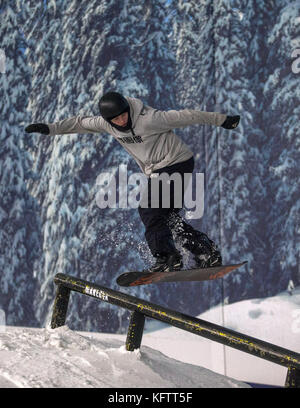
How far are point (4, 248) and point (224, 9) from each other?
3.43 meters

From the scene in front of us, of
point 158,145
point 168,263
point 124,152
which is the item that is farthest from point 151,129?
point 124,152

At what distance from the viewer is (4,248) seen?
536cm

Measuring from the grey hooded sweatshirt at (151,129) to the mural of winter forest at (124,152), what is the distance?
2228 mm

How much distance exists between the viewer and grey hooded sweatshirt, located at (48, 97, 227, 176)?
2709 millimetres

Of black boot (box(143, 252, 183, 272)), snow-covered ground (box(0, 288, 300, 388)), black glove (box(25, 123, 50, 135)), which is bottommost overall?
snow-covered ground (box(0, 288, 300, 388))

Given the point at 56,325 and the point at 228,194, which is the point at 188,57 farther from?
the point at 56,325

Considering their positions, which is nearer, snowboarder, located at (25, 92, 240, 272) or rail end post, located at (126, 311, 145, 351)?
rail end post, located at (126, 311, 145, 351)

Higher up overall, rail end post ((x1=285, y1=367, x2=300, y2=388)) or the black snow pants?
the black snow pants

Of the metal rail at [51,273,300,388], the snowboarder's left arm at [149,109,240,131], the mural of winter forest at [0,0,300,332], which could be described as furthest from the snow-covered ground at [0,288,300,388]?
the mural of winter forest at [0,0,300,332]

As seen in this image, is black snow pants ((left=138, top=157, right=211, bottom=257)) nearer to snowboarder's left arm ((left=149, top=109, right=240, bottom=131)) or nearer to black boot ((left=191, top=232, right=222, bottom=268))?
black boot ((left=191, top=232, right=222, bottom=268))

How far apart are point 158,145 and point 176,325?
3.99 ft

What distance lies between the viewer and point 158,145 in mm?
2820

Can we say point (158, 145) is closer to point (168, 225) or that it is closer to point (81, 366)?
point (168, 225)

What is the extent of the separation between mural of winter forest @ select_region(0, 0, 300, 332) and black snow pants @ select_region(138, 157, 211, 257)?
84.8 inches
